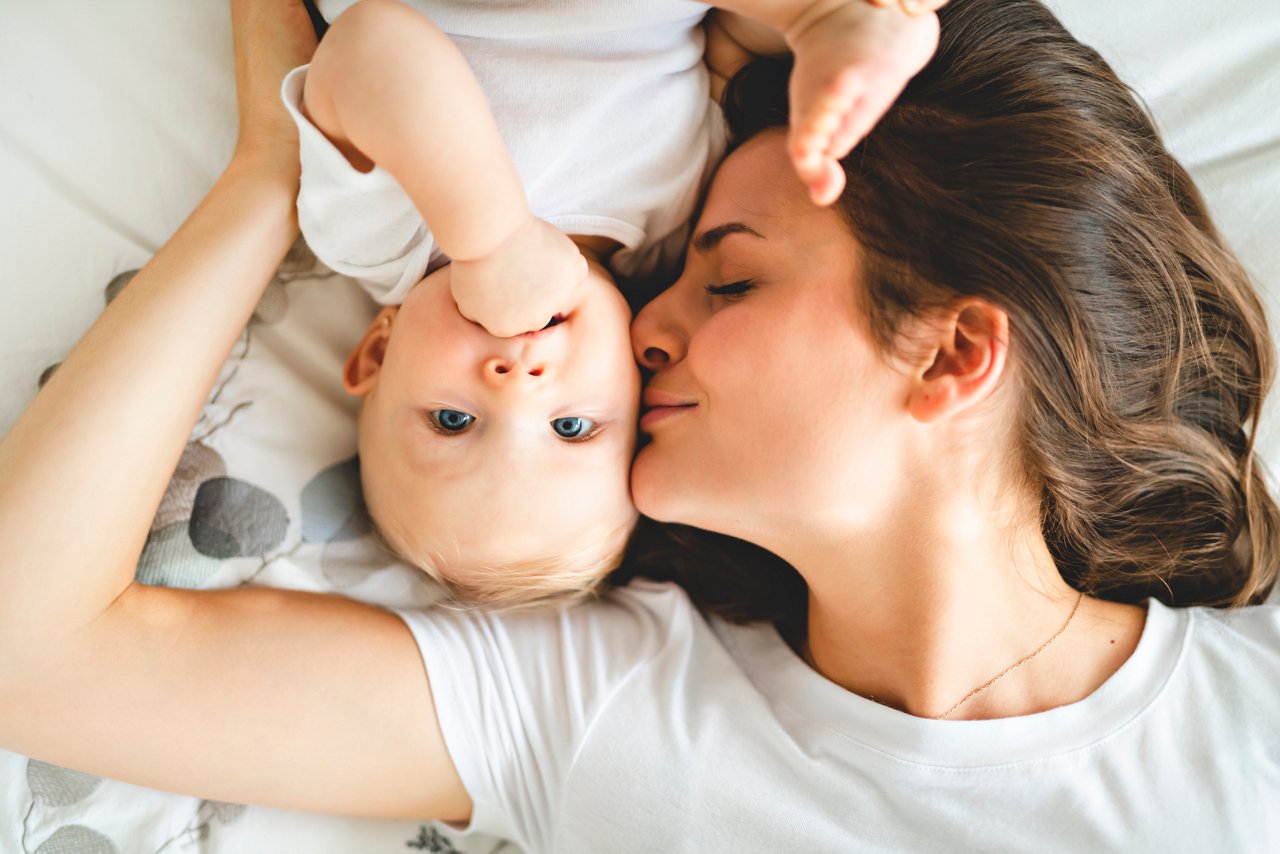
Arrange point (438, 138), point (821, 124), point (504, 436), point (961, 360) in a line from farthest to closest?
1. point (504, 436)
2. point (961, 360)
3. point (438, 138)
4. point (821, 124)

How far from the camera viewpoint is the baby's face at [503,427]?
1.25 m

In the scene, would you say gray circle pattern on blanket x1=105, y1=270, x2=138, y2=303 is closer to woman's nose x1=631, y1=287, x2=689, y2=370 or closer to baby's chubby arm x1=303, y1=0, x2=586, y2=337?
baby's chubby arm x1=303, y1=0, x2=586, y2=337

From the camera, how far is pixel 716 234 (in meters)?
1.33

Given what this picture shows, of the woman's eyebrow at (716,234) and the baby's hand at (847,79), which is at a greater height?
the baby's hand at (847,79)

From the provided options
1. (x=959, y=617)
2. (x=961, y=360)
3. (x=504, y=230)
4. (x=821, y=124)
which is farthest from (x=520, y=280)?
(x=959, y=617)

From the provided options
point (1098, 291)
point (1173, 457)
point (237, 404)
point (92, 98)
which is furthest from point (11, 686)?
point (1173, 457)

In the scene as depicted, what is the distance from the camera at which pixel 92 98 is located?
146 cm

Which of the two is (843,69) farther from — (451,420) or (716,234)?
(451,420)

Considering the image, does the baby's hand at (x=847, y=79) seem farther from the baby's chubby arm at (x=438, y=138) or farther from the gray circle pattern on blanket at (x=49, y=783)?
the gray circle pattern on blanket at (x=49, y=783)

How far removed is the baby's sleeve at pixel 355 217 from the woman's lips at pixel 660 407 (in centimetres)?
37

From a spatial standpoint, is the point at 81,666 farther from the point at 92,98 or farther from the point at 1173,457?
the point at 1173,457

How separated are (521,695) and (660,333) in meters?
0.56

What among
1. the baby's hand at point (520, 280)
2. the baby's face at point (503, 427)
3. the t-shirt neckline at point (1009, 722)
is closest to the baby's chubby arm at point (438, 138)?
the baby's hand at point (520, 280)

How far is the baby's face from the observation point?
49.1 inches
